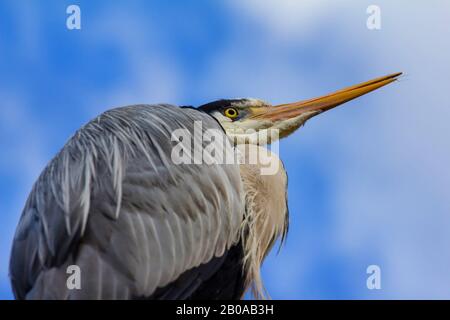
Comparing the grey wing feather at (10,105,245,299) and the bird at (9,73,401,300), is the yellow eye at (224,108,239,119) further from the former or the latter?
the grey wing feather at (10,105,245,299)

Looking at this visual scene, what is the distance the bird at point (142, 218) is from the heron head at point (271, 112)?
2.55ft

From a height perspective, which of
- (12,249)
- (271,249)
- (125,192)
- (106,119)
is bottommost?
(271,249)

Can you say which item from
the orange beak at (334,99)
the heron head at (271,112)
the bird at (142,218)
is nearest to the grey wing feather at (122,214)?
the bird at (142,218)

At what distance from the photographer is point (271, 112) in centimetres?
486

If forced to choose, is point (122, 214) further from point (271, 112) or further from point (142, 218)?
point (271, 112)

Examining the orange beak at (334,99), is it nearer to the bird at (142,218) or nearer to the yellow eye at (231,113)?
the yellow eye at (231,113)

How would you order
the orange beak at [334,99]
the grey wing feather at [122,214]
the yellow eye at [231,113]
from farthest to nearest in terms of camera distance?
the yellow eye at [231,113] → the orange beak at [334,99] → the grey wing feather at [122,214]

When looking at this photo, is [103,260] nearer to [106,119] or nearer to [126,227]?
[126,227]

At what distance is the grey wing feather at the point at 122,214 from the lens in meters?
2.97

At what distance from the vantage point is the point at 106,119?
3707 millimetres

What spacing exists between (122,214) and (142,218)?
8cm

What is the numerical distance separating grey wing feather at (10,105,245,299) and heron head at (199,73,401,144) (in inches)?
42.6
